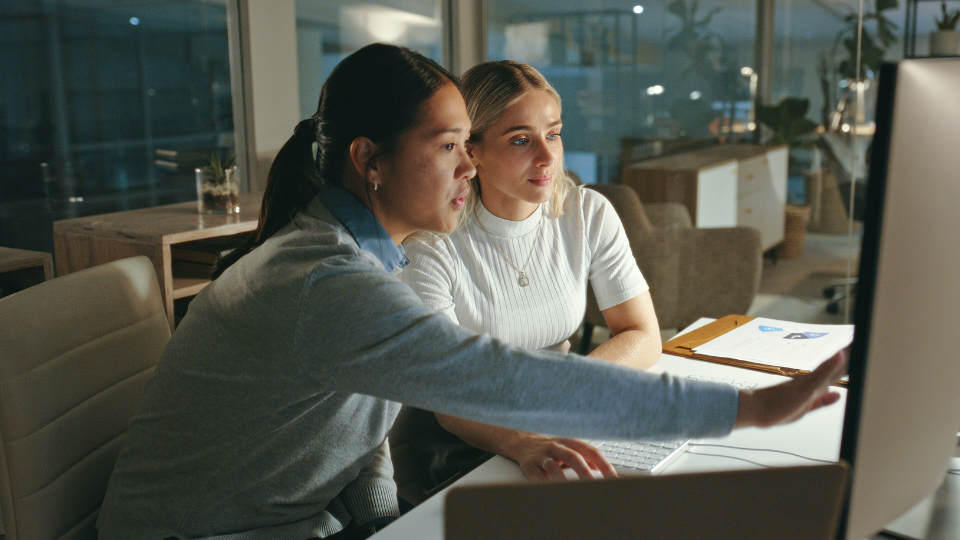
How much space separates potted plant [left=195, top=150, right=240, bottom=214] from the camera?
7.90 feet

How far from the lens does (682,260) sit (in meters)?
3.64

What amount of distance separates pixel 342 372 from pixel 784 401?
18.5 inches

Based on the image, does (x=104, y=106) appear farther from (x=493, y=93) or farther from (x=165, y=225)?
(x=493, y=93)

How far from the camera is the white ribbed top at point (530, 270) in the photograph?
161 centimetres

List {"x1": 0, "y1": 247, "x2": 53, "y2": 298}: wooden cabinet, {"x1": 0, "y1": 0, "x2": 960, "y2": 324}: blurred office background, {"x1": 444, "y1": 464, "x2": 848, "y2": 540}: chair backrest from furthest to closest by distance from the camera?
{"x1": 0, "y1": 0, "x2": 960, "y2": 324}: blurred office background → {"x1": 0, "y1": 247, "x2": 53, "y2": 298}: wooden cabinet → {"x1": 444, "y1": 464, "x2": 848, "y2": 540}: chair backrest

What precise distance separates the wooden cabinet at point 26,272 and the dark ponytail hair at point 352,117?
43.1 inches

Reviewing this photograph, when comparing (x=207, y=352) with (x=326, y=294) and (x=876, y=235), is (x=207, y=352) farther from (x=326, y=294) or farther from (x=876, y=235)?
(x=876, y=235)

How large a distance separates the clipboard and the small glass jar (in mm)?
1418

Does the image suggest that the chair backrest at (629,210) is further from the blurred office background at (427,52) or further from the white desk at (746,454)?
the white desk at (746,454)

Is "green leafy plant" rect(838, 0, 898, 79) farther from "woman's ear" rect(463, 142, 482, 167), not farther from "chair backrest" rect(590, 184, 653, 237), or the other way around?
"woman's ear" rect(463, 142, 482, 167)

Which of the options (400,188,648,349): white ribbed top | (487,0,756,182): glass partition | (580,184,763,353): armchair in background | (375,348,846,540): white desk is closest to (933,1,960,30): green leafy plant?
(487,0,756,182): glass partition

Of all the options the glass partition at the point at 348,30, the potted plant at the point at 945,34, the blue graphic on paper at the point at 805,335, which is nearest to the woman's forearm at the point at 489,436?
the blue graphic on paper at the point at 805,335

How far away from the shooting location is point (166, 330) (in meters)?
1.41

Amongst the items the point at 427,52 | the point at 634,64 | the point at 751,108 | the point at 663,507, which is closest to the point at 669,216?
the point at 751,108
